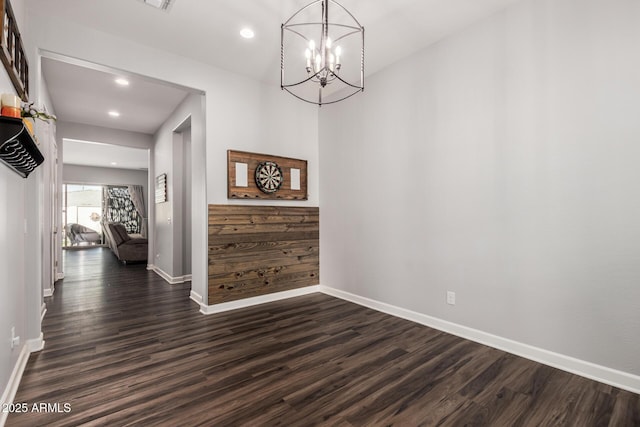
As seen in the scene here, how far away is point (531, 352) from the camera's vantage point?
254 cm

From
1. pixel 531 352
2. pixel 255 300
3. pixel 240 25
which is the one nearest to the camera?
pixel 531 352

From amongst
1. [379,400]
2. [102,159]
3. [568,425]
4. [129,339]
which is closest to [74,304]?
[129,339]

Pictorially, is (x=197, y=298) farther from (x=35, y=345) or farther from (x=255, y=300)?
(x=35, y=345)

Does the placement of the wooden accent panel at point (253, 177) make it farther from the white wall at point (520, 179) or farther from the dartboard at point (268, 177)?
the white wall at point (520, 179)

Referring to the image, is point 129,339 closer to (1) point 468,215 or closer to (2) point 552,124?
(1) point 468,215

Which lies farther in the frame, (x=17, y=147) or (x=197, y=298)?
(x=197, y=298)

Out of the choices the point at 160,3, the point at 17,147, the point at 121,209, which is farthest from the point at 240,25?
the point at 121,209

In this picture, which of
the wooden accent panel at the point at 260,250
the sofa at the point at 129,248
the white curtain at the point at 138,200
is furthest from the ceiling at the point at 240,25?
the white curtain at the point at 138,200

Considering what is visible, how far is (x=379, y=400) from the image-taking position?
1.97m

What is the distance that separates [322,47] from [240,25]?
1289mm

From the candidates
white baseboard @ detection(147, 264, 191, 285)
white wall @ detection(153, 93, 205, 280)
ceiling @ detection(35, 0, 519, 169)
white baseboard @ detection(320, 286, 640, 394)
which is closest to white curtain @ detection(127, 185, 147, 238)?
white baseboard @ detection(147, 264, 191, 285)

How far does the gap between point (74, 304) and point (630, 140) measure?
5917 millimetres

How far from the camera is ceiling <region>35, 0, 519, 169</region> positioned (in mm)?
Answer: 2682

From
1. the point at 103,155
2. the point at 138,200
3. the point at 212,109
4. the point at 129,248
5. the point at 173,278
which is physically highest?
the point at 103,155
